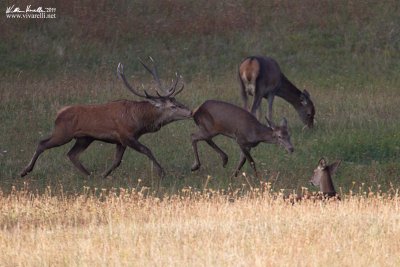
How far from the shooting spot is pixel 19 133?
19906mm

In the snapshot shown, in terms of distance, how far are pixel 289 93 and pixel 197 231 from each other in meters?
10.7

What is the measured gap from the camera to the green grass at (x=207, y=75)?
17.1 metres

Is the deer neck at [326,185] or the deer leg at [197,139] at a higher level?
the deer leg at [197,139]

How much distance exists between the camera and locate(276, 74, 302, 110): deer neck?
71.2 feet

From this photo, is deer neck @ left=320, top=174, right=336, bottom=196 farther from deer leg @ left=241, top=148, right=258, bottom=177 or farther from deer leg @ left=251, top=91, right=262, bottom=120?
deer leg @ left=251, top=91, right=262, bottom=120

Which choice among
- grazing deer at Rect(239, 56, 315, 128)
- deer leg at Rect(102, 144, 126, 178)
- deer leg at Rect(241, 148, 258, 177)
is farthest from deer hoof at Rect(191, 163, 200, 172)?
grazing deer at Rect(239, 56, 315, 128)

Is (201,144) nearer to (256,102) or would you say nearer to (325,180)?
(256,102)

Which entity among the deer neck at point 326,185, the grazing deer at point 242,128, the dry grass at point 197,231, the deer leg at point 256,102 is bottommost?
the dry grass at point 197,231

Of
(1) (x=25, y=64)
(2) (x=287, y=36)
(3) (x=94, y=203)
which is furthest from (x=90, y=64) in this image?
(3) (x=94, y=203)

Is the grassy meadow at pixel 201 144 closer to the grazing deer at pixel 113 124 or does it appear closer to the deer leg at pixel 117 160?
the deer leg at pixel 117 160

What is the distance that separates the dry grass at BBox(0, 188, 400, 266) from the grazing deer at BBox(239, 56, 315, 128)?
21.4ft

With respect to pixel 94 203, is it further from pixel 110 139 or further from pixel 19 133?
pixel 19 133

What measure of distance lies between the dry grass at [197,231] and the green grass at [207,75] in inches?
90.3


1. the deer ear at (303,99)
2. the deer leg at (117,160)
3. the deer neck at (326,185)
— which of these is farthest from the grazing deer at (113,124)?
the deer ear at (303,99)
